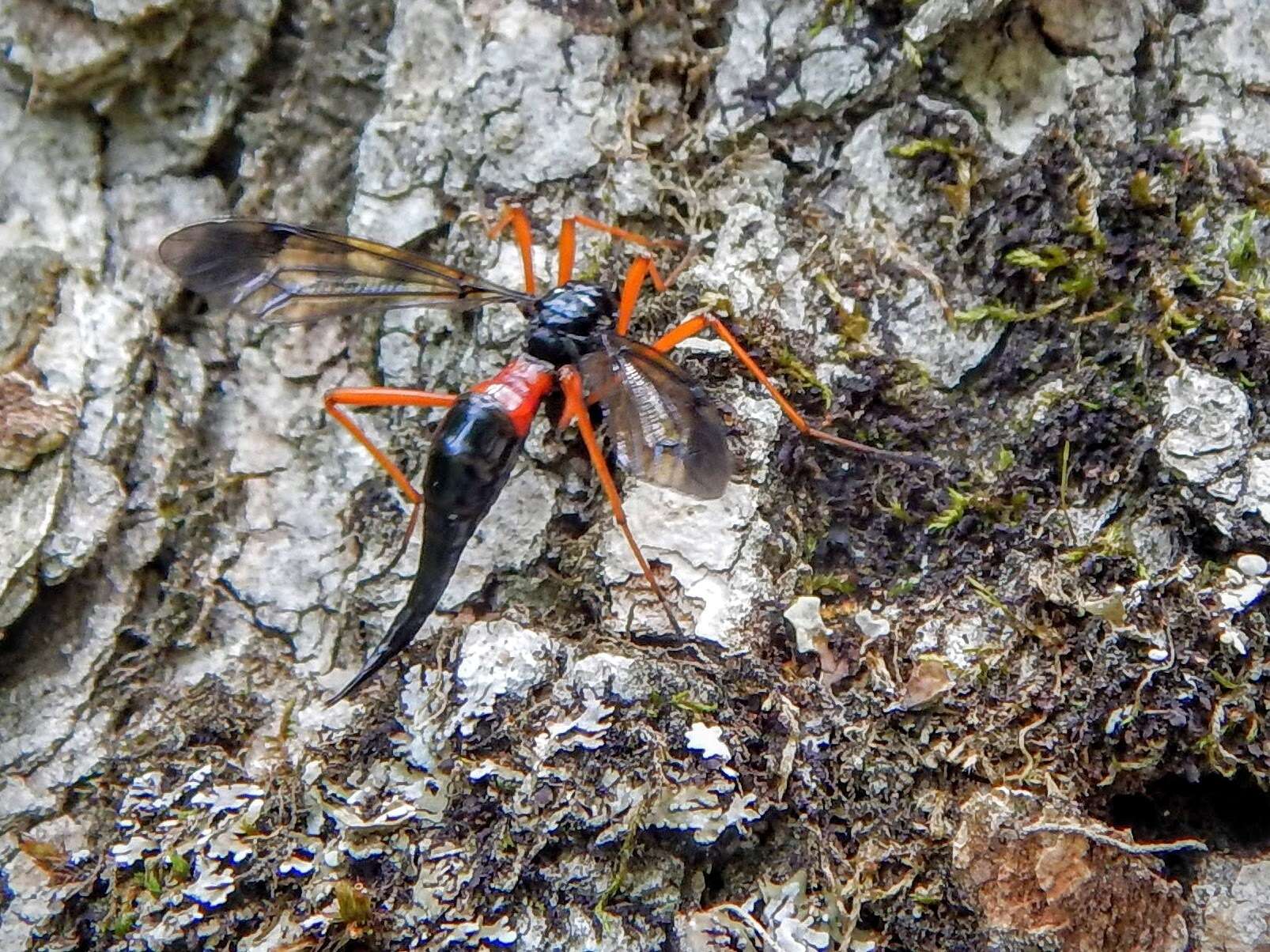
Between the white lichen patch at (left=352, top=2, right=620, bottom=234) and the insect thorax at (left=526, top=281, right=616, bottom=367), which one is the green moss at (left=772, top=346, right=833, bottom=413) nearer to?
the insect thorax at (left=526, top=281, right=616, bottom=367)

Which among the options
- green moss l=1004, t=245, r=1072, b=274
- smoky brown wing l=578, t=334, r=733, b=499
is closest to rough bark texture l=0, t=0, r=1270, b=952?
green moss l=1004, t=245, r=1072, b=274

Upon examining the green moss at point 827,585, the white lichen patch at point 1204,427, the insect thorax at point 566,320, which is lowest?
the green moss at point 827,585

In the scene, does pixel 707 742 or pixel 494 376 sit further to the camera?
pixel 494 376

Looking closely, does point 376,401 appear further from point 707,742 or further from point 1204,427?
point 1204,427

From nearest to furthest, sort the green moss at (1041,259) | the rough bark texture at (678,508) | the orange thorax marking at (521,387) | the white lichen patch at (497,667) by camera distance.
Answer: the rough bark texture at (678,508), the white lichen patch at (497,667), the green moss at (1041,259), the orange thorax marking at (521,387)

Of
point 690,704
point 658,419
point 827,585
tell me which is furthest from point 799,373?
point 690,704

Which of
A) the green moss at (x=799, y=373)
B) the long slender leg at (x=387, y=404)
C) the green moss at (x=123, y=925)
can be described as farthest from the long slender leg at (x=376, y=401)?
the green moss at (x=123, y=925)

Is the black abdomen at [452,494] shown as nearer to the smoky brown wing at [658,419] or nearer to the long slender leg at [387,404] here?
the long slender leg at [387,404]
